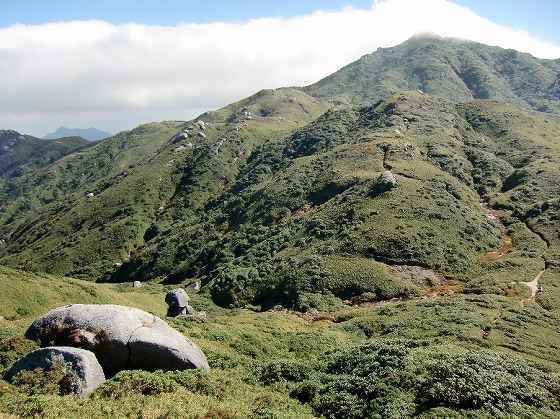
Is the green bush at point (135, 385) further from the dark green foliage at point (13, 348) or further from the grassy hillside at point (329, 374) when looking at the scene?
the dark green foliage at point (13, 348)

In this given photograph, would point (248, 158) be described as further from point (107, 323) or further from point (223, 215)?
point (107, 323)

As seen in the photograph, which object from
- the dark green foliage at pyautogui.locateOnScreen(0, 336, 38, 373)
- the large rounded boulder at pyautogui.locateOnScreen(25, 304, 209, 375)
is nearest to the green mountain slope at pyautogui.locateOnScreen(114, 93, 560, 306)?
the large rounded boulder at pyautogui.locateOnScreen(25, 304, 209, 375)

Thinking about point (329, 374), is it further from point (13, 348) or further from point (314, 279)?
point (314, 279)

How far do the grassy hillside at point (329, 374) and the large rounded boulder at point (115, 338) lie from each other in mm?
1341

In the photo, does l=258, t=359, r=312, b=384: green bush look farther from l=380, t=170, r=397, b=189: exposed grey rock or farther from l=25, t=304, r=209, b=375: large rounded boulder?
l=380, t=170, r=397, b=189: exposed grey rock

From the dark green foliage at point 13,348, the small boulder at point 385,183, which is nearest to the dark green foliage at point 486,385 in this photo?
the dark green foliage at point 13,348

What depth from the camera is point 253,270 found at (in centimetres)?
7406

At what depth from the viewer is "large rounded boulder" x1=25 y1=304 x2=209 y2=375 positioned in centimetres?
2425

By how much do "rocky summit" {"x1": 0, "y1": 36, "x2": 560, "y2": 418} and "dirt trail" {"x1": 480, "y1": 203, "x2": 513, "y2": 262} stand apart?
496 millimetres

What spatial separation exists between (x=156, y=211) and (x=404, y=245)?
98767 millimetres

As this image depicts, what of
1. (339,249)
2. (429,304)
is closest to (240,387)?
(429,304)

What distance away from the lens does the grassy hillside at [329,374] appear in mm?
Result: 20188

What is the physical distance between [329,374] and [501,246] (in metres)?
59.5

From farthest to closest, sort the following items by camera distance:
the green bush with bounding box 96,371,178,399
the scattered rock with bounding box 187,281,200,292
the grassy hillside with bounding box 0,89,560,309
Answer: the scattered rock with bounding box 187,281,200,292
the grassy hillside with bounding box 0,89,560,309
the green bush with bounding box 96,371,178,399
